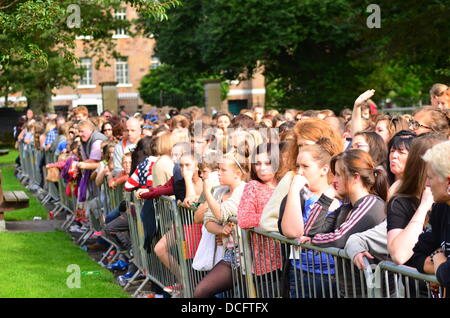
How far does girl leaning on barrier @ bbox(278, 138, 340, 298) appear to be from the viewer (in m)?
5.87

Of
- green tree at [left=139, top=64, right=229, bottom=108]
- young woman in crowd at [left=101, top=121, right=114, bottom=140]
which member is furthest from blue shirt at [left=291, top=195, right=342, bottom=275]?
green tree at [left=139, top=64, right=229, bottom=108]

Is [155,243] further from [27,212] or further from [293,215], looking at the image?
[27,212]

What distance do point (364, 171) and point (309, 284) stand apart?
2.58ft

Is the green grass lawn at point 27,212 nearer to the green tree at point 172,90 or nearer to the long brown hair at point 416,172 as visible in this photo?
the long brown hair at point 416,172

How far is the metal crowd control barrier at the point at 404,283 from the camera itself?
470cm

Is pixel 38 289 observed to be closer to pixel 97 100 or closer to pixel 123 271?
pixel 123 271

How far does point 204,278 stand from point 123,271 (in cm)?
434

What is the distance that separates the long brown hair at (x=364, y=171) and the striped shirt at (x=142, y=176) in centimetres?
464

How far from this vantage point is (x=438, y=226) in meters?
5.04

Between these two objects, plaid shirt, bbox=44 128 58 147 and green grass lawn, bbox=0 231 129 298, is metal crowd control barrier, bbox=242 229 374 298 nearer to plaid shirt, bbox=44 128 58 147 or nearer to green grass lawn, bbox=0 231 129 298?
green grass lawn, bbox=0 231 129 298

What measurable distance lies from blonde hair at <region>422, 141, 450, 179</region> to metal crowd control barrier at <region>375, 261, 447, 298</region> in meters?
0.50

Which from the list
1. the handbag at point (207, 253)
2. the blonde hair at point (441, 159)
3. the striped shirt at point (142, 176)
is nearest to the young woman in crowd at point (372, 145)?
the handbag at point (207, 253)

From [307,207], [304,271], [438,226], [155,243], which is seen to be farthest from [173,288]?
[438,226]
